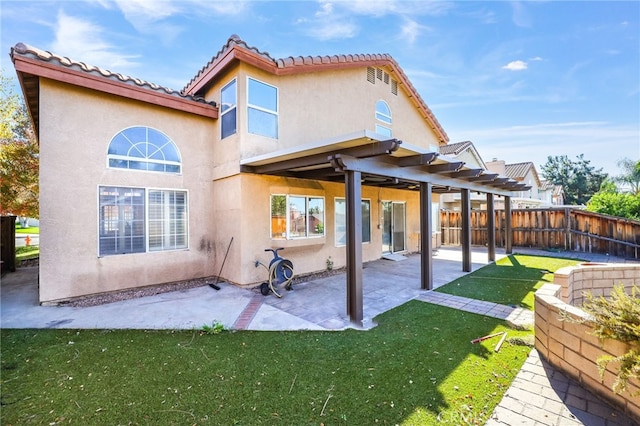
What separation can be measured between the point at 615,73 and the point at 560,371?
57.0 ft

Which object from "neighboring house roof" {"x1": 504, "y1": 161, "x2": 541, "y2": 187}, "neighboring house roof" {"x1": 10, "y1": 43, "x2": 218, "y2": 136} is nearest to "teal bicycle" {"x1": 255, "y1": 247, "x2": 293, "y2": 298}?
"neighboring house roof" {"x1": 10, "y1": 43, "x2": 218, "y2": 136}

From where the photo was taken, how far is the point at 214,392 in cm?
343

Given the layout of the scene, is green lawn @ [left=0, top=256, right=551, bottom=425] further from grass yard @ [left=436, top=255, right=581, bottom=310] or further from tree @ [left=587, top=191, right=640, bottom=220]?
tree @ [left=587, top=191, right=640, bottom=220]

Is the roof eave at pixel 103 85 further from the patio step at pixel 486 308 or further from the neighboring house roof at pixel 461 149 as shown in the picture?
the neighboring house roof at pixel 461 149

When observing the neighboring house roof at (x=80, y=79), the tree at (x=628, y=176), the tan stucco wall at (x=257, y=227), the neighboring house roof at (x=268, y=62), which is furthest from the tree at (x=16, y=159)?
the tree at (x=628, y=176)

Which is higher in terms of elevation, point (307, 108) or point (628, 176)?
point (307, 108)

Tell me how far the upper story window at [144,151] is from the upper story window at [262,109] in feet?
8.12

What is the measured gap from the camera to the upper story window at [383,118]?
12.4 metres

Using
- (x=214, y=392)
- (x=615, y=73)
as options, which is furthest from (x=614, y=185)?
(x=214, y=392)

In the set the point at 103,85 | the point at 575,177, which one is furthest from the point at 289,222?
the point at 575,177

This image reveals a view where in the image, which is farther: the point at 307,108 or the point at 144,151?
the point at 307,108

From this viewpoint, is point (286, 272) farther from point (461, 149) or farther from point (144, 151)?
point (461, 149)

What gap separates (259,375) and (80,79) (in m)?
7.70

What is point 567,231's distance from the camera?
14203 millimetres
